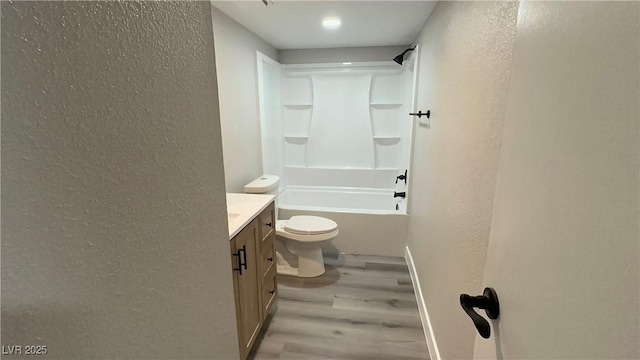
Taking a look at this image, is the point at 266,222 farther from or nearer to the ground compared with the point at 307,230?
farther from the ground

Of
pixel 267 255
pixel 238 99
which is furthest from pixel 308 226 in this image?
pixel 238 99

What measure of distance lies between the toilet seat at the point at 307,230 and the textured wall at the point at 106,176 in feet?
5.37

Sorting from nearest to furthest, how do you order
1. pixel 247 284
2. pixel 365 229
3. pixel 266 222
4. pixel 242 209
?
pixel 247 284
pixel 242 209
pixel 266 222
pixel 365 229

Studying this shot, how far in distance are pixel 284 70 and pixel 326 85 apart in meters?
0.56

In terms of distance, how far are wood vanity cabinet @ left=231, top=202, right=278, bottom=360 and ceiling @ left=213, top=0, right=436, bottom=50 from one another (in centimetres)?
140

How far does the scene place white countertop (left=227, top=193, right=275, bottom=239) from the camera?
1.45 meters

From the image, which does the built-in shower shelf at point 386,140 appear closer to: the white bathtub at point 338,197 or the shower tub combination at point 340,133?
the shower tub combination at point 340,133

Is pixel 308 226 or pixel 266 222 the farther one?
pixel 308 226

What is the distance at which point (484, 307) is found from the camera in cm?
70

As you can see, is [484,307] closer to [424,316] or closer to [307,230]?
A: [424,316]

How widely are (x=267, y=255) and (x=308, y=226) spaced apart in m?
0.64

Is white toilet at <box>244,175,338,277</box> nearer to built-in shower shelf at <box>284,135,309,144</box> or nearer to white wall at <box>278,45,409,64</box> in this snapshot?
built-in shower shelf at <box>284,135,309,144</box>

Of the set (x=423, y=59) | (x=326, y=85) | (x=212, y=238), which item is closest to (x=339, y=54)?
(x=326, y=85)

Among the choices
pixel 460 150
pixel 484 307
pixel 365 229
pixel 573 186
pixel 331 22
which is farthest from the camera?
pixel 365 229
